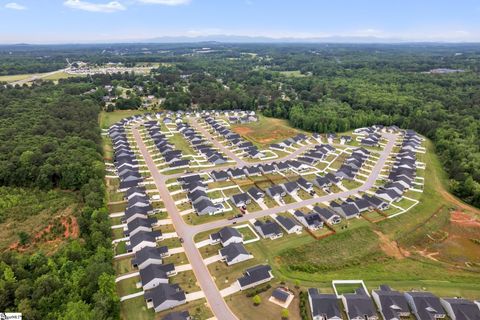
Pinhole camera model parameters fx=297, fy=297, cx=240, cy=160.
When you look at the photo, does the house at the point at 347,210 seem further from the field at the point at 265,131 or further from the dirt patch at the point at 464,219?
the field at the point at 265,131

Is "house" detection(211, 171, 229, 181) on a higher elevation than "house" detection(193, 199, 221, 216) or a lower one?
higher

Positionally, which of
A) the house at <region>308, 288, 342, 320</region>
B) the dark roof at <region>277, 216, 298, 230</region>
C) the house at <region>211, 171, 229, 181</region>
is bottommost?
the house at <region>308, 288, 342, 320</region>

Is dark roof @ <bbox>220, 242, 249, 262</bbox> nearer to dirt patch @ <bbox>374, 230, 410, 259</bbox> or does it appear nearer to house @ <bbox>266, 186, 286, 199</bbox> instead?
house @ <bbox>266, 186, 286, 199</bbox>

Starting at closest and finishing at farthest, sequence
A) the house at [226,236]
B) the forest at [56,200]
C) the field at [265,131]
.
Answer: the forest at [56,200], the house at [226,236], the field at [265,131]

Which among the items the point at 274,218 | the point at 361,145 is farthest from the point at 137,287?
the point at 361,145

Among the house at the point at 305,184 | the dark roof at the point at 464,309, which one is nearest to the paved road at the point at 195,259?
the dark roof at the point at 464,309

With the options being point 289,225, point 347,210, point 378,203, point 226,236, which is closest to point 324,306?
point 289,225

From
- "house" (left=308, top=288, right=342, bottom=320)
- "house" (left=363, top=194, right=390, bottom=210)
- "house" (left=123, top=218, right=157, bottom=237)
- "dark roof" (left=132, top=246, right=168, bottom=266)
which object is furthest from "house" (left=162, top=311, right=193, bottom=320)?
"house" (left=363, top=194, right=390, bottom=210)
